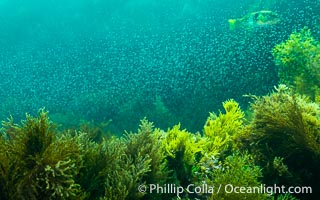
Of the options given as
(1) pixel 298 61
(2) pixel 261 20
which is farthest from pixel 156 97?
(1) pixel 298 61

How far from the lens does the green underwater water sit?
11.5 feet

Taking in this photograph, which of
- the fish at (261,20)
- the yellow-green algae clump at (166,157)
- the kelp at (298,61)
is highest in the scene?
the fish at (261,20)

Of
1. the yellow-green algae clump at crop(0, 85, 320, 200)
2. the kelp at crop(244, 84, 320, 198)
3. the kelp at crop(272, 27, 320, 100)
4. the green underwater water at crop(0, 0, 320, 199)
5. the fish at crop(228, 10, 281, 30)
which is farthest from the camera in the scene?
the fish at crop(228, 10, 281, 30)

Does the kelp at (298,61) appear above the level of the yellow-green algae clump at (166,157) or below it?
above

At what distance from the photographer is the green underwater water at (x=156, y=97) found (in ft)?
11.5

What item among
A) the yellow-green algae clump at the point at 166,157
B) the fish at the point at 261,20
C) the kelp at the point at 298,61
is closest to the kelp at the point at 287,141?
the yellow-green algae clump at the point at 166,157

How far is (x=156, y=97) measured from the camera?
1933 centimetres

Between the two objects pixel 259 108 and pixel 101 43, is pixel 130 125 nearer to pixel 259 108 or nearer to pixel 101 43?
pixel 101 43

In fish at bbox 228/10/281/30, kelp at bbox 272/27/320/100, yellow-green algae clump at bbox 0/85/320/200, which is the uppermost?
fish at bbox 228/10/281/30

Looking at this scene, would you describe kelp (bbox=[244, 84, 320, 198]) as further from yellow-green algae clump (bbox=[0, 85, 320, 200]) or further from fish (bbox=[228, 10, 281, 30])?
fish (bbox=[228, 10, 281, 30])

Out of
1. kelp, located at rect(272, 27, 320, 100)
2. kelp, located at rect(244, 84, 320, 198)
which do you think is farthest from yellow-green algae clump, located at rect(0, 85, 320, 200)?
kelp, located at rect(272, 27, 320, 100)

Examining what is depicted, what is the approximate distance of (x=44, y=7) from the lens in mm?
29000

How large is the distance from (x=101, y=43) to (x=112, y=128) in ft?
29.4

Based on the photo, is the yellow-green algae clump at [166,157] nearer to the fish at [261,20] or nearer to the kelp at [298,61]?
the kelp at [298,61]
